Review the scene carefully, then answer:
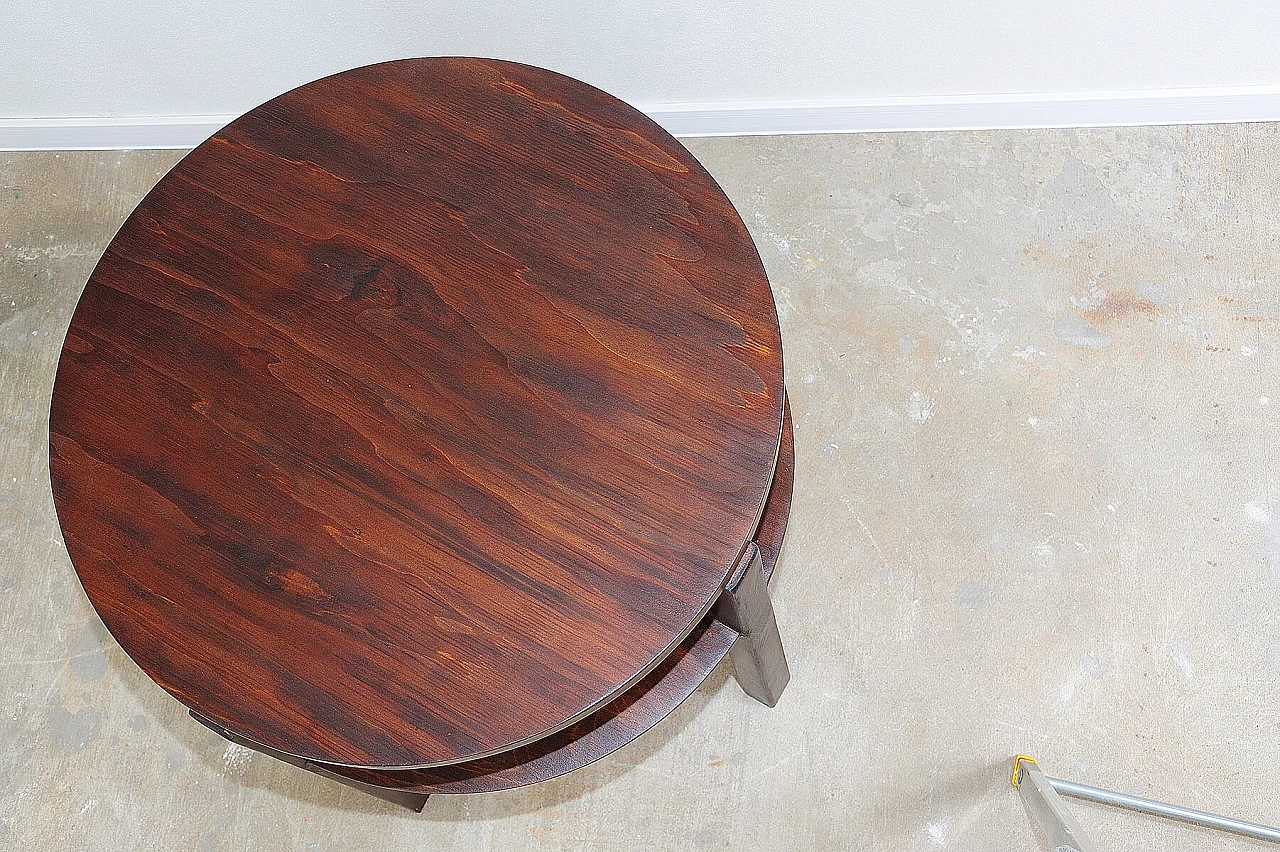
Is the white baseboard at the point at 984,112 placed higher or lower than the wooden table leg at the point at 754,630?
higher

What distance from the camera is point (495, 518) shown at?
0.91 metres

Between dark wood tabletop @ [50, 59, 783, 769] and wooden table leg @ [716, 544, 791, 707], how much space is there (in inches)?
3.8

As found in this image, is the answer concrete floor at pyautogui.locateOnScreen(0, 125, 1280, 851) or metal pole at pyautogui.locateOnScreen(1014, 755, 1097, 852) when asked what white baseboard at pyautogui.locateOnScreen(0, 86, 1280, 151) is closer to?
concrete floor at pyautogui.locateOnScreen(0, 125, 1280, 851)

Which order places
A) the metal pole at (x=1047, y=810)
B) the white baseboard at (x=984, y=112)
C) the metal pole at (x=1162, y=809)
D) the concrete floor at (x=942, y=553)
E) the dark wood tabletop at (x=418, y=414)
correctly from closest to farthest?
the dark wood tabletop at (x=418, y=414)
the metal pole at (x=1047, y=810)
the metal pole at (x=1162, y=809)
the concrete floor at (x=942, y=553)
the white baseboard at (x=984, y=112)

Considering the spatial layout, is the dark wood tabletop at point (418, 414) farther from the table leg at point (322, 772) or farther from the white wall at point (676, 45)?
the white wall at point (676, 45)

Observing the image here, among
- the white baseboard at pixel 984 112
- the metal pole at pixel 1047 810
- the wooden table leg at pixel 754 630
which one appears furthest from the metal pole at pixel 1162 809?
the white baseboard at pixel 984 112

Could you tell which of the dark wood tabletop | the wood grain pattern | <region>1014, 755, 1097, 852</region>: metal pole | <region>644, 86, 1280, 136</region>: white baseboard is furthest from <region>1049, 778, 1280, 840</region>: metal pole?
<region>644, 86, 1280, 136</region>: white baseboard

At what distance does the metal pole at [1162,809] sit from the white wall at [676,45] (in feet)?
3.49

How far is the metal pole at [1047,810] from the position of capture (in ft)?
3.42

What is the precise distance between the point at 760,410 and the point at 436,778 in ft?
1.78

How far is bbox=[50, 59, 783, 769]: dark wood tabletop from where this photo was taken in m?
0.88

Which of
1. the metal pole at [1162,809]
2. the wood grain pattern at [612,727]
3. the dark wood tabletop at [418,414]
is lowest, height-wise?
the metal pole at [1162,809]

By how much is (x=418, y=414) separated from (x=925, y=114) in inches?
42.8

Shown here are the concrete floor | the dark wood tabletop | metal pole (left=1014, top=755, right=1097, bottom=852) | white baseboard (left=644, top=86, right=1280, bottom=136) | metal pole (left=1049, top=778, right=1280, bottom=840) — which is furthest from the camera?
white baseboard (left=644, top=86, right=1280, bottom=136)
